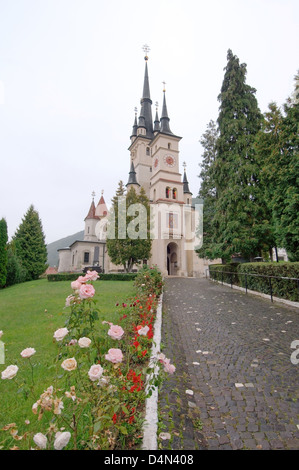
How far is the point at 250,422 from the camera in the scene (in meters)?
2.55

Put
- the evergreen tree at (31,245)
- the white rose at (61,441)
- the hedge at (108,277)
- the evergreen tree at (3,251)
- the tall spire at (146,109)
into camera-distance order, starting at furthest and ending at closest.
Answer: the tall spire at (146,109) → the evergreen tree at (31,245) → the hedge at (108,277) → the evergreen tree at (3,251) → the white rose at (61,441)

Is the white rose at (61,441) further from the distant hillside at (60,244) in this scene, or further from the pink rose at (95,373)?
the distant hillside at (60,244)

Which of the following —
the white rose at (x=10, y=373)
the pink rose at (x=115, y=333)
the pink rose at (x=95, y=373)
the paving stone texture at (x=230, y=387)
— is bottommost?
the paving stone texture at (x=230, y=387)

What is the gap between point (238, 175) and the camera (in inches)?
607

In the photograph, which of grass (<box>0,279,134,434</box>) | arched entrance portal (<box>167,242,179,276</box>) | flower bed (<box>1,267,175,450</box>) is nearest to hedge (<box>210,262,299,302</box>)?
grass (<box>0,279,134,434</box>)

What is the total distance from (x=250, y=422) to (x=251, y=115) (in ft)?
63.7

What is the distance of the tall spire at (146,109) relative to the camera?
1700 inches

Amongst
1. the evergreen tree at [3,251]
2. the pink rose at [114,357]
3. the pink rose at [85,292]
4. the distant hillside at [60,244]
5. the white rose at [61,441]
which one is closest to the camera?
the white rose at [61,441]

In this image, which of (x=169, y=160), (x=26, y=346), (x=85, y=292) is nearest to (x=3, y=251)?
(x=26, y=346)

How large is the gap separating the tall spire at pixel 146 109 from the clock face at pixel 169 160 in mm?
12007

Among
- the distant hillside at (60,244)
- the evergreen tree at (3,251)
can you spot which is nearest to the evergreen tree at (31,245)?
the evergreen tree at (3,251)

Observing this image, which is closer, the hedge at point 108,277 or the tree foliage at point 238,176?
the tree foliage at point 238,176
